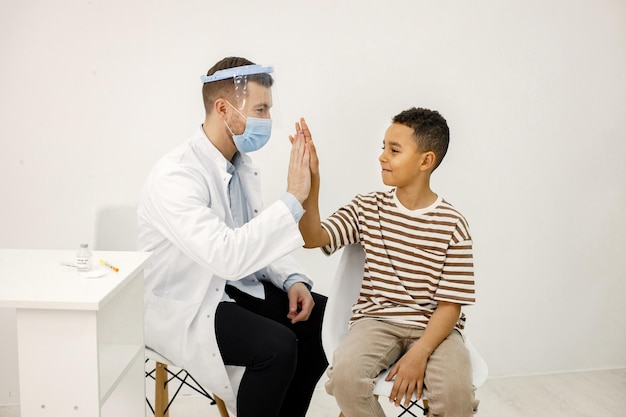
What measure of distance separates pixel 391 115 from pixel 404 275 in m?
0.96

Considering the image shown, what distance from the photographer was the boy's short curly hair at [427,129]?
5.78 feet

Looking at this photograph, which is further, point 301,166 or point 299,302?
point 299,302

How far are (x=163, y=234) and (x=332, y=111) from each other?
1003 mm

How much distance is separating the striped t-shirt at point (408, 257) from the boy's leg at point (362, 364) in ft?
0.20

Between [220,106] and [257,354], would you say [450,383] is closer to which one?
[257,354]

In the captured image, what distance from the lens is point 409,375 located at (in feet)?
5.21

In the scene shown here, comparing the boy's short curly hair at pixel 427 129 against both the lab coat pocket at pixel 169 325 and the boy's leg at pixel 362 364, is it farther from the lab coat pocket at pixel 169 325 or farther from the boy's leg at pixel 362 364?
the lab coat pocket at pixel 169 325

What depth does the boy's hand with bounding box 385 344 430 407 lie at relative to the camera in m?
1.58

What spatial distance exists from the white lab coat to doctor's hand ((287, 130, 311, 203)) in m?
0.07

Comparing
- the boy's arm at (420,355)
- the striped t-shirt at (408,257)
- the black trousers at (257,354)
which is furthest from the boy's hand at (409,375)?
the black trousers at (257,354)

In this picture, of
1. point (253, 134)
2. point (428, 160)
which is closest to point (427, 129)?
point (428, 160)
